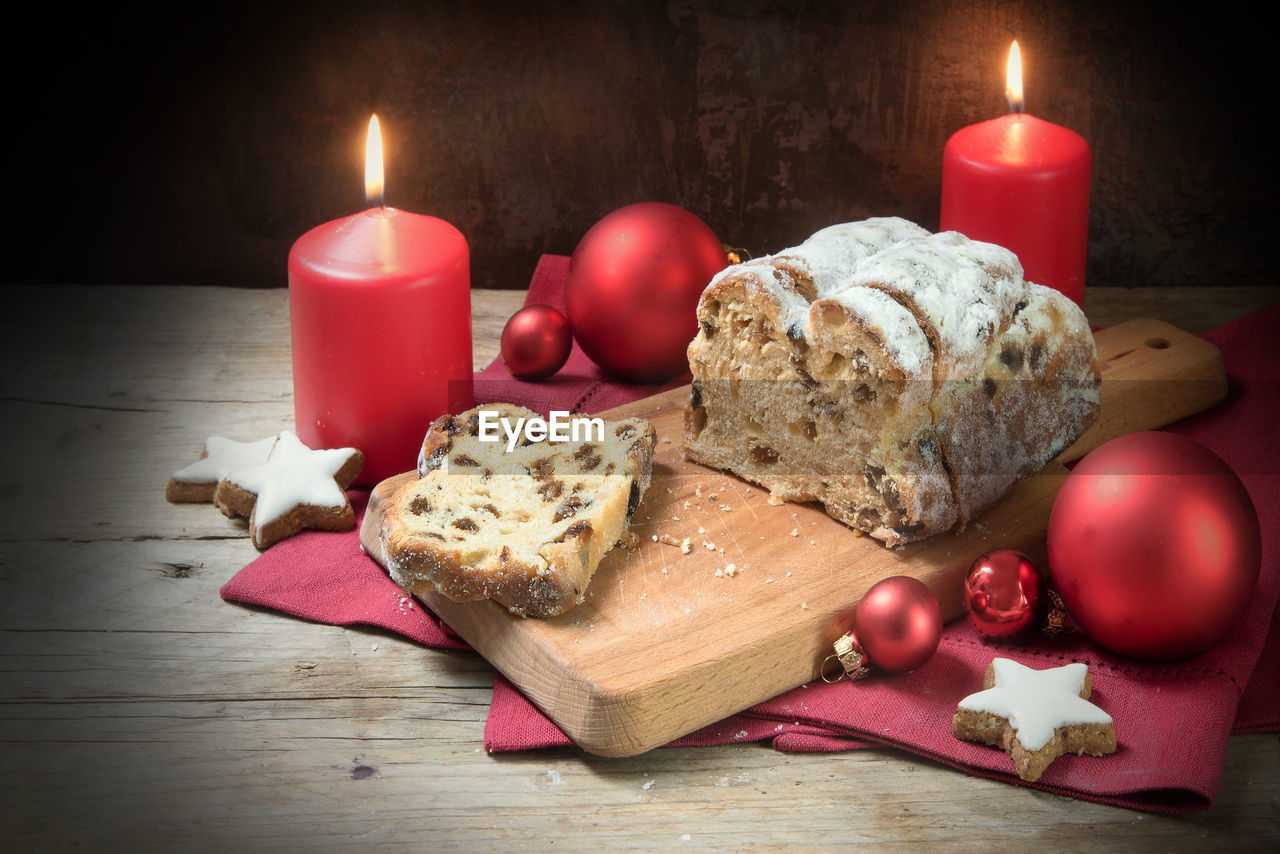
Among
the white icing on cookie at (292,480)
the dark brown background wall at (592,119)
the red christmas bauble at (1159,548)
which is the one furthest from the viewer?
the dark brown background wall at (592,119)

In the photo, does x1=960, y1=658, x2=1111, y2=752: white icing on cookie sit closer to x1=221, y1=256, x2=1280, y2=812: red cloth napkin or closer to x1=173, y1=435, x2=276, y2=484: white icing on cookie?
x1=221, y1=256, x2=1280, y2=812: red cloth napkin

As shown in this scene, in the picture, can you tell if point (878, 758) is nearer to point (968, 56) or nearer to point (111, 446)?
point (111, 446)

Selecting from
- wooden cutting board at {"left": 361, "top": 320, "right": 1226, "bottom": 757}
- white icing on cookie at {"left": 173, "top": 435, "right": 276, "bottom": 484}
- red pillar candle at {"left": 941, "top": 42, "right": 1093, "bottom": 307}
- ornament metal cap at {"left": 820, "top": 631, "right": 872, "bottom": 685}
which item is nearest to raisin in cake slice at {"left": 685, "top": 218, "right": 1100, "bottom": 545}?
wooden cutting board at {"left": 361, "top": 320, "right": 1226, "bottom": 757}

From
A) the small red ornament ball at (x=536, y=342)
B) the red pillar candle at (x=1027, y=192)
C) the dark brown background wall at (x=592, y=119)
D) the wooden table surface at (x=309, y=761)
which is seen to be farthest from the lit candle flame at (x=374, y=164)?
the red pillar candle at (x=1027, y=192)

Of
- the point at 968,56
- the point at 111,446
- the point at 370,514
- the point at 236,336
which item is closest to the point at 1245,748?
the point at 370,514

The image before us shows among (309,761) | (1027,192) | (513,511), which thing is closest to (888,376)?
(513,511)

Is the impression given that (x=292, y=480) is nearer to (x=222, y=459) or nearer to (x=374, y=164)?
(x=222, y=459)

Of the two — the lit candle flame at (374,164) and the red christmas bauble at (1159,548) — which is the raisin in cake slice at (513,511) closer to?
the lit candle flame at (374,164)
